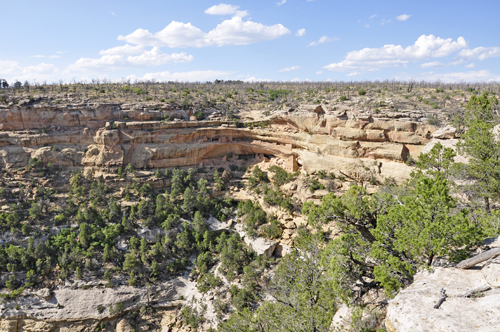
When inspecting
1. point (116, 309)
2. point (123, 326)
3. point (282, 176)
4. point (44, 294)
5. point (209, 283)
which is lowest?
point (123, 326)

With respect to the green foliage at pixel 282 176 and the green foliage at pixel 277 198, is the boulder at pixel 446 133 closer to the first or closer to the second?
the green foliage at pixel 282 176

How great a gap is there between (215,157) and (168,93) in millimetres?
16910

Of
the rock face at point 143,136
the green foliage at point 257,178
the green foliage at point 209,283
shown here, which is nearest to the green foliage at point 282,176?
the green foliage at point 257,178

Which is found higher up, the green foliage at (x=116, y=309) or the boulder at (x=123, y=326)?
the green foliage at (x=116, y=309)

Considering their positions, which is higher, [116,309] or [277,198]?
[277,198]

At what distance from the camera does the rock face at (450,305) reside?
691 cm

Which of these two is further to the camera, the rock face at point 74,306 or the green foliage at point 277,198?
the green foliage at point 277,198

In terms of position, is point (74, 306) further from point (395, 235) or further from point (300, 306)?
point (395, 235)

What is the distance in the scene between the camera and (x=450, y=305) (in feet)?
24.9

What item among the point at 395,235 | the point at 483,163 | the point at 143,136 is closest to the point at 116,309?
the point at 143,136

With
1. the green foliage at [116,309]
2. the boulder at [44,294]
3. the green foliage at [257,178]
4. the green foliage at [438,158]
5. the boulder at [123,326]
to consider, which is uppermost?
the green foliage at [438,158]

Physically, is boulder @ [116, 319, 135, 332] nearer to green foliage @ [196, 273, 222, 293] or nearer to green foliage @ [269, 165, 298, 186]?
green foliage @ [196, 273, 222, 293]

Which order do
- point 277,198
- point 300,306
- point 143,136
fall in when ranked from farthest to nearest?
point 143,136 < point 277,198 < point 300,306

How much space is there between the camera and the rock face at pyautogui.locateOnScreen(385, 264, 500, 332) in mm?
6914
